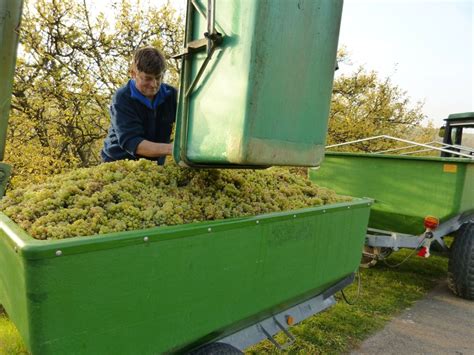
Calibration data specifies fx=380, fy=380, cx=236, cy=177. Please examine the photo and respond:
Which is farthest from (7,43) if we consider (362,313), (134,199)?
(362,313)

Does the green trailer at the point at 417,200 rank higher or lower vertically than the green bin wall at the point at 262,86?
lower

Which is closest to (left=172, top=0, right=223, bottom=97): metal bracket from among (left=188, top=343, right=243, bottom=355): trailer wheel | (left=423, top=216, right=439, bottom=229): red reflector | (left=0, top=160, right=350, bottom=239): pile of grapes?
(left=0, top=160, right=350, bottom=239): pile of grapes

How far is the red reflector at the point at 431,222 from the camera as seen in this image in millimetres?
3676

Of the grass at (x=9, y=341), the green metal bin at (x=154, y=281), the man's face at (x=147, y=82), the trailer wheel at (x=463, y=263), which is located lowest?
the grass at (x=9, y=341)

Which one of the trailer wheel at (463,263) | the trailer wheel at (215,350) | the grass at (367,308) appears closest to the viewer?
the trailer wheel at (215,350)

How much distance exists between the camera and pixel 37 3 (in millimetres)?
4762

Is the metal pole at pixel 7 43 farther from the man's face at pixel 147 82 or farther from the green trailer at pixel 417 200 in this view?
the green trailer at pixel 417 200

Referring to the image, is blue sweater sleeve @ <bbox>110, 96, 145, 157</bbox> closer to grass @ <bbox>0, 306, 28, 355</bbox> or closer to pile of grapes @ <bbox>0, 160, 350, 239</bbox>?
pile of grapes @ <bbox>0, 160, 350, 239</bbox>

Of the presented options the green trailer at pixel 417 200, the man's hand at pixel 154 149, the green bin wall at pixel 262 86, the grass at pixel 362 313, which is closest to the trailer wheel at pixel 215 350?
the green bin wall at pixel 262 86

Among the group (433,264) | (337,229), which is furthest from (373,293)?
(337,229)

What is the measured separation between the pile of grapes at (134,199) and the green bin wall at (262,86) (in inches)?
8.2

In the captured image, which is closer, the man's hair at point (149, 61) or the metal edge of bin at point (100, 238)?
the metal edge of bin at point (100, 238)

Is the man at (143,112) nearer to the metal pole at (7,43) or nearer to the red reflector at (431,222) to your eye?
the metal pole at (7,43)

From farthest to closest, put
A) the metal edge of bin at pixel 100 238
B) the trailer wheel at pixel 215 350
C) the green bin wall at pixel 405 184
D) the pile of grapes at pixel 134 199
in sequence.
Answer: the green bin wall at pixel 405 184
the trailer wheel at pixel 215 350
the pile of grapes at pixel 134 199
the metal edge of bin at pixel 100 238
